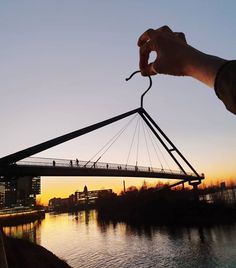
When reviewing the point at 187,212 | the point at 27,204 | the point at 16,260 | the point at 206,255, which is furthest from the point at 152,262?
the point at 27,204

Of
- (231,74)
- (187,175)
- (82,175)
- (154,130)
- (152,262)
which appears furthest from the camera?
(187,175)

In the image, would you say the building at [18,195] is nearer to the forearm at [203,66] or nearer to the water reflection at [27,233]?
the water reflection at [27,233]

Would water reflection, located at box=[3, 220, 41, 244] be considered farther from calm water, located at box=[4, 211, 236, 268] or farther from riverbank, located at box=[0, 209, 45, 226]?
riverbank, located at box=[0, 209, 45, 226]

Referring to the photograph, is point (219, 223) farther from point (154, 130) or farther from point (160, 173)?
point (154, 130)

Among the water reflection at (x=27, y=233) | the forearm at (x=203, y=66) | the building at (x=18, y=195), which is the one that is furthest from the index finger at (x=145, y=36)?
the water reflection at (x=27, y=233)

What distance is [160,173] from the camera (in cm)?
5419

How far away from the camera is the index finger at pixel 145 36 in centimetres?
133

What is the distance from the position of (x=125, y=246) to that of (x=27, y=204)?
132 metres

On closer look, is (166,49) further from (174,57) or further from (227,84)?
(227,84)

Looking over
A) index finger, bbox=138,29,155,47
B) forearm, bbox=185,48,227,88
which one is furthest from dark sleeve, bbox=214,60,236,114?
index finger, bbox=138,29,155,47

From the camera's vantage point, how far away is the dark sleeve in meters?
0.79

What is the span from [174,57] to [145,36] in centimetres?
31

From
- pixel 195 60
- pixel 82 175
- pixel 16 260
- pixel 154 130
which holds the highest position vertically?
pixel 154 130

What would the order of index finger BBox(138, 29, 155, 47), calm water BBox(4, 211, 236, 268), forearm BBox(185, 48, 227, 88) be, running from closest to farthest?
forearm BBox(185, 48, 227, 88)
index finger BBox(138, 29, 155, 47)
calm water BBox(4, 211, 236, 268)
